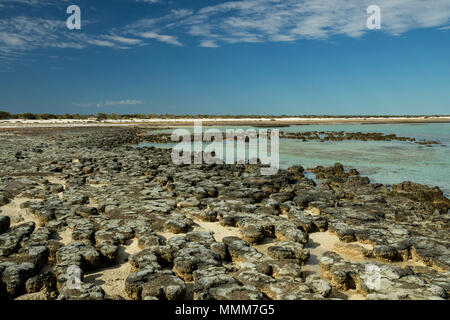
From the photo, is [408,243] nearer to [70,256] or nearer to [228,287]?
[228,287]

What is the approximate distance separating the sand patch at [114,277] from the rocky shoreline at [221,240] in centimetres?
2

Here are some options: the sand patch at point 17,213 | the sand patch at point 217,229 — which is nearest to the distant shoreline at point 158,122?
the sand patch at point 17,213

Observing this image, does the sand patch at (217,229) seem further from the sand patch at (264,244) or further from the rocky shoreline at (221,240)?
the sand patch at (264,244)

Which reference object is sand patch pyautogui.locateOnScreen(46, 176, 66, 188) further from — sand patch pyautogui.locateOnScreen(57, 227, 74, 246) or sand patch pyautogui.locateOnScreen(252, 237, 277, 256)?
sand patch pyautogui.locateOnScreen(252, 237, 277, 256)

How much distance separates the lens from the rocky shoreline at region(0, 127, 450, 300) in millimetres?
4023

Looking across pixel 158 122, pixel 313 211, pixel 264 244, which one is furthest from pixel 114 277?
pixel 158 122

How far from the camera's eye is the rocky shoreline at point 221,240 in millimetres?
4023

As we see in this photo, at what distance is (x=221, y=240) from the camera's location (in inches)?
233

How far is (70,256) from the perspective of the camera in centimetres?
467

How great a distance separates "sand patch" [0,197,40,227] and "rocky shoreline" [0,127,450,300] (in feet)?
0.12
